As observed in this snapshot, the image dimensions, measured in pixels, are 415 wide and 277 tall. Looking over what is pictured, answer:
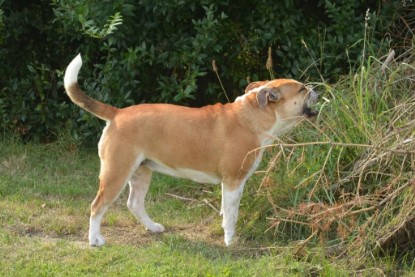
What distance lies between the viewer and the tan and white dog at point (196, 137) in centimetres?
663

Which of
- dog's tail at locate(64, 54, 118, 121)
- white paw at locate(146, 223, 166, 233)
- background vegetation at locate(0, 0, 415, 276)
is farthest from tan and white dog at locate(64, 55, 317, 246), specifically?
white paw at locate(146, 223, 166, 233)

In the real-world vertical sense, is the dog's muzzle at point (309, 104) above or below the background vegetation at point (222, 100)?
above

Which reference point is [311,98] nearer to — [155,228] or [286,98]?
[286,98]

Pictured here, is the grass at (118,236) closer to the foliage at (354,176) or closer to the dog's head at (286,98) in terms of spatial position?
the foliage at (354,176)

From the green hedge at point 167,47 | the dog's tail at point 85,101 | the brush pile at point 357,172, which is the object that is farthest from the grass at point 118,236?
the dog's tail at point 85,101

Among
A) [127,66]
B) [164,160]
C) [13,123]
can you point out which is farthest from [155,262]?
[13,123]

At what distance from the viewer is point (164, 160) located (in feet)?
22.3

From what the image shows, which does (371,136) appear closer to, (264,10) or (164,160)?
(164,160)

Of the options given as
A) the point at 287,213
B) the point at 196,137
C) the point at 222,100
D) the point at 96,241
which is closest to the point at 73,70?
the point at 196,137

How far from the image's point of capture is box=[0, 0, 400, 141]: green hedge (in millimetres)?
8781

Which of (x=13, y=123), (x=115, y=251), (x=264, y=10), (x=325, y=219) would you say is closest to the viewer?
(x=325, y=219)

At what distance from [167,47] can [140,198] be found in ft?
A: 8.10

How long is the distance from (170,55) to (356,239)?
373 centimetres

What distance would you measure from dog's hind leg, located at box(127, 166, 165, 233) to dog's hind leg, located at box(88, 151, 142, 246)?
52 centimetres
